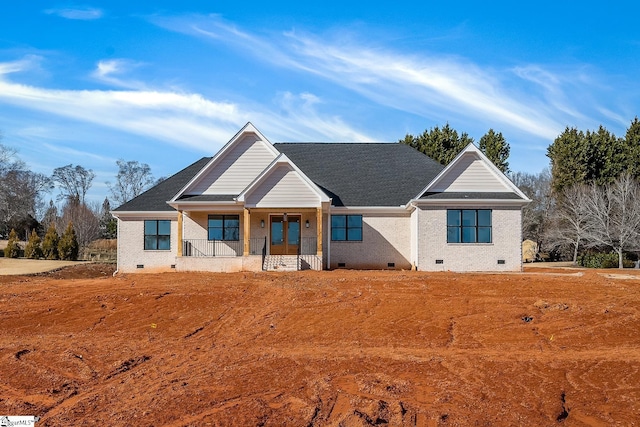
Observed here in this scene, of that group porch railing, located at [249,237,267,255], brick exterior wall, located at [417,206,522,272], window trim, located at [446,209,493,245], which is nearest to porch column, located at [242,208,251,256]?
porch railing, located at [249,237,267,255]

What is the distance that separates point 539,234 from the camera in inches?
1818

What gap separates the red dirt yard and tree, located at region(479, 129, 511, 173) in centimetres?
3188

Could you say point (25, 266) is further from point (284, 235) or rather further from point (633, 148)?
point (633, 148)

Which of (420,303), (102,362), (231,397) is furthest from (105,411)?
(420,303)

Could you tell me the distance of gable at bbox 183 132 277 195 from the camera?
85.8 feet

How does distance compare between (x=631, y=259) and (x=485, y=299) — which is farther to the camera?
(x=631, y=259)

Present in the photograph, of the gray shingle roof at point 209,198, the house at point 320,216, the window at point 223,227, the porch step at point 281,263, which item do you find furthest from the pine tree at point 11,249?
the porch step at point 281,263

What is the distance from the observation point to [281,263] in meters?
24.5

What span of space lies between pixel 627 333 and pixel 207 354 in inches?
379

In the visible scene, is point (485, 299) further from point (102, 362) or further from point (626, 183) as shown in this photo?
point (626, 183)

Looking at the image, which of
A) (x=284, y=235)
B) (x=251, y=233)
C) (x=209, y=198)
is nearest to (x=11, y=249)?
(x=209, y=198)

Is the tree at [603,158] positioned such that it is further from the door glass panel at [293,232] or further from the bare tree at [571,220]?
the door glass panel at [293,232]

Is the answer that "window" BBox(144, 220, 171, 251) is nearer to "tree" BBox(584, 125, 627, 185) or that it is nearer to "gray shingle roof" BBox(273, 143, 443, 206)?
"gray shingle roof" BBox(273, 143, 443, 206)

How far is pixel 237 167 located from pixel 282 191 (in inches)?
126
